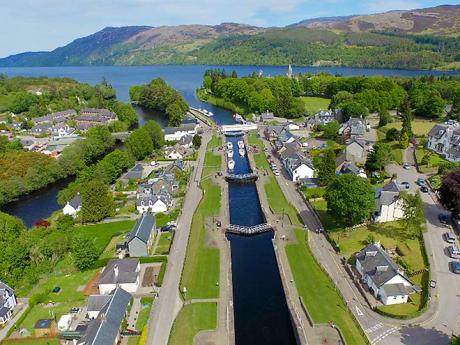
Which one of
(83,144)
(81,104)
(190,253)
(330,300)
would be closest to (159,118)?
(81,104)

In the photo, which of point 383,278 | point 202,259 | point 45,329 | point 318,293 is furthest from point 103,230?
point 383,278

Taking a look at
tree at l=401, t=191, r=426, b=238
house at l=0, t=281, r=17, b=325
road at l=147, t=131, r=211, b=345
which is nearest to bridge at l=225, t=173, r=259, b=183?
road at l=147, t=131, r=211, b=345

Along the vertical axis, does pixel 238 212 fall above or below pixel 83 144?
below

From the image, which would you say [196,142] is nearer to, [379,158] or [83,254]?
[379,158]

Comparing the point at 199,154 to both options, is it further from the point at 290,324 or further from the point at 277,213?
the point at 290,324

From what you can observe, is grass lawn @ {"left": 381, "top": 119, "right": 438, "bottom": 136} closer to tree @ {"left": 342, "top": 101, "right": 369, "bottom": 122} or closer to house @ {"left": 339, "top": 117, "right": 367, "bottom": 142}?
tree @ {"left": 342, "top": 101, "right": 369, "bottom": 122}

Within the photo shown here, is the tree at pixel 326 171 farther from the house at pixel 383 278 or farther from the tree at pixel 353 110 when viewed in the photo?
the tree at pixel 353 110
